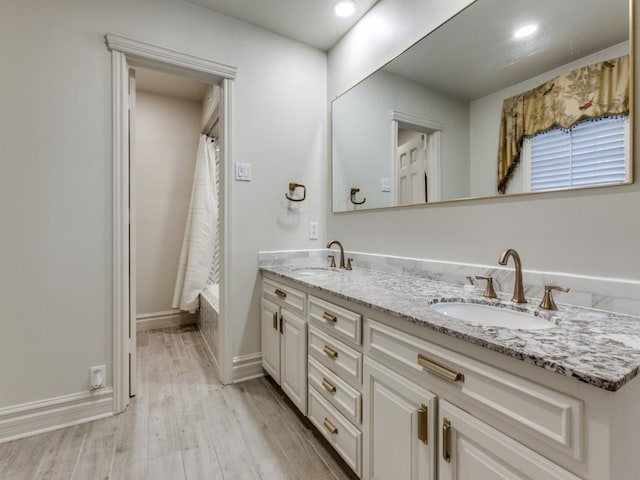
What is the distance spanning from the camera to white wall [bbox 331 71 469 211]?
1.51m

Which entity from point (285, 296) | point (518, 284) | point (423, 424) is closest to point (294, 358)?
point (285, 296)

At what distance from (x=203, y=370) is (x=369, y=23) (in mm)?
2692

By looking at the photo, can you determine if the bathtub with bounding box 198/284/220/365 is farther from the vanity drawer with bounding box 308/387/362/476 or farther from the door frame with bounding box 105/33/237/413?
the vanity drawer with bounding box 308/387/362/476

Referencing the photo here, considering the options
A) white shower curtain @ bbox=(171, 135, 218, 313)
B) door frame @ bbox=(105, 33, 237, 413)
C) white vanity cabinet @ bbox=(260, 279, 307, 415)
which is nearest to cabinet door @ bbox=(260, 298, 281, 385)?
white vanity cabinet @ bbox=(260, 279, 307, 415)

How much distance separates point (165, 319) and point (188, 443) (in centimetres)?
206

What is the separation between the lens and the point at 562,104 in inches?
43.4

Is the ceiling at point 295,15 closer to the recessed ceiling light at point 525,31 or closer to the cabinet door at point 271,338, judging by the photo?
the recessed ceiling light at point 525,31

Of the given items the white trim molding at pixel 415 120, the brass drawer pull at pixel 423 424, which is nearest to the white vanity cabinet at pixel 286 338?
the brass drawer pull at pixel 423 424

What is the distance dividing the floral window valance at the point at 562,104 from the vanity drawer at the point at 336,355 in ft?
3.11

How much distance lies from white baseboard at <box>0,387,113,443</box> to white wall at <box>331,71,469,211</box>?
1.92 m

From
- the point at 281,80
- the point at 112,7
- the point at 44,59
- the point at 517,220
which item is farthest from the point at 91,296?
the point at 517,220

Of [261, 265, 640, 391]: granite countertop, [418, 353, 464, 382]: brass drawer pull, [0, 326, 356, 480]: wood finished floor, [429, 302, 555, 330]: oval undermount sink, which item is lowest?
[0, 326, 356, 480]: wood finished floor

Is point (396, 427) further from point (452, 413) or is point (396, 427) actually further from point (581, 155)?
point (581, 155)

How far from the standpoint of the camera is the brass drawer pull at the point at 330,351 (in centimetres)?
135
